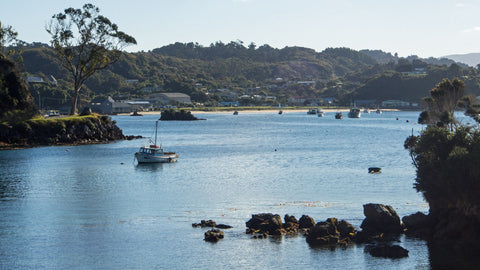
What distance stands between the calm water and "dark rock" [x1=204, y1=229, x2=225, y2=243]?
1.80ft

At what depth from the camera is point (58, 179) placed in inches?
2840

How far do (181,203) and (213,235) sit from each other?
14.6 m

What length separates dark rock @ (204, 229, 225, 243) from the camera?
41.2 m

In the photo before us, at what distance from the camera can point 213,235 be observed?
41438 mm

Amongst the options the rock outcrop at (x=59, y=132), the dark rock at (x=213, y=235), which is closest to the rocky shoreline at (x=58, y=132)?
the rock outcrop at (x=59, y=132)

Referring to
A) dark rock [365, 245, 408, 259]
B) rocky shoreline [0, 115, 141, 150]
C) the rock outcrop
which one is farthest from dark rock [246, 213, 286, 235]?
the rock outcrop

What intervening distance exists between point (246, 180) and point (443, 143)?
3011 centimetres

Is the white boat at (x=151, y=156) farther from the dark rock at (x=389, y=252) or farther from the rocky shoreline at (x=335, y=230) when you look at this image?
the dark rock at (x=389, y=252)

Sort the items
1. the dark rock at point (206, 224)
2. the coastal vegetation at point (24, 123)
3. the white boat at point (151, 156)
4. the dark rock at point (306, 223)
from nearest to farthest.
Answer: the dark rock at point (306, 223) < the dark rock at point (206, 224) < the white boat at point (151, 156) < the coastal vegetation at point (24, 123)

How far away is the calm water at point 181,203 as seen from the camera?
38.0 m

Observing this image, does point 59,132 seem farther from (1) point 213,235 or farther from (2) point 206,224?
(1) point 213,235

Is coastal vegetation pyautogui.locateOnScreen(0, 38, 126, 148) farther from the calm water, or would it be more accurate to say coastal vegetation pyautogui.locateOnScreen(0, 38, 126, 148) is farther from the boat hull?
the boat hull

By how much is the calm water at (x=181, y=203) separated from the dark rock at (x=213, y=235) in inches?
21.6

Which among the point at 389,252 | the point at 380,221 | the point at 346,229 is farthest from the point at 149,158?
the point at 389,252
